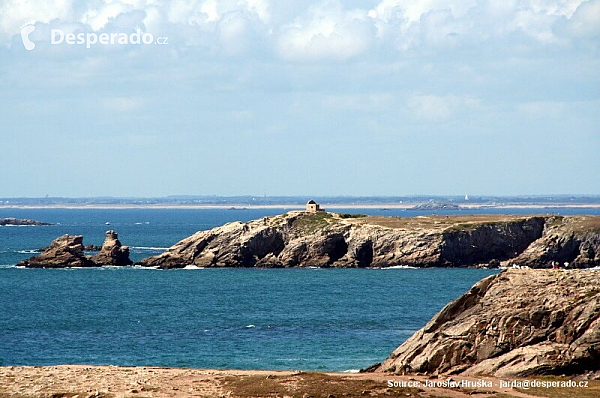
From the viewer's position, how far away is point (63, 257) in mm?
145625

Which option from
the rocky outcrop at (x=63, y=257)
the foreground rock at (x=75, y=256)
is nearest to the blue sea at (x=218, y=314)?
the rocky outcrop at (x=63, y=257)

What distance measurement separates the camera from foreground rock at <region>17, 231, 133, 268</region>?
144625 mm

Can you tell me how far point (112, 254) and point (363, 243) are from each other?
117ft

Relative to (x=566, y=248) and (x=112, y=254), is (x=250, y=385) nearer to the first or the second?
(x=566, y=248)

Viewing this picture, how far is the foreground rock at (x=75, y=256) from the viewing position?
145 m

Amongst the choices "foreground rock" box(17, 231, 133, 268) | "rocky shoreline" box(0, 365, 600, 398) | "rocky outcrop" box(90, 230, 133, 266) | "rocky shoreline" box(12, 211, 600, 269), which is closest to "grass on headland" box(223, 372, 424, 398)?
"rocky shoreline" box(0, 365, 600, 398)

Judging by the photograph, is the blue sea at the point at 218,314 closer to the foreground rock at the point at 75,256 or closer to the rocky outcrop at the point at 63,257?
the rocky outcrop at the point at 63,257

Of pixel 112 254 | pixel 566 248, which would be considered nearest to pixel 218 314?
pixel 112 254

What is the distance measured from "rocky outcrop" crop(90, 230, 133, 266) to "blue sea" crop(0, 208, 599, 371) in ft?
15.9

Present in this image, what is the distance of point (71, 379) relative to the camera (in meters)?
49.0

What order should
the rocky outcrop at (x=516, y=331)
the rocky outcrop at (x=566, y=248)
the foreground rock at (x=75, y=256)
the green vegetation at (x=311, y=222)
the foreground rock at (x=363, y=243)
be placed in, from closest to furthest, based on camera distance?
the rocky outcrop at (x=516, y=331), the rocky outcrop at (x=566, y=248), the foreground rock at (x=363, y=243), the foreground rock at (x=75, y=256), the green vegetation at (x=311, y=222)

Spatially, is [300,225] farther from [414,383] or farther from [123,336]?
[414,383]

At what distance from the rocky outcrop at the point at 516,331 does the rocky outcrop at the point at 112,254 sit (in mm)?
98397

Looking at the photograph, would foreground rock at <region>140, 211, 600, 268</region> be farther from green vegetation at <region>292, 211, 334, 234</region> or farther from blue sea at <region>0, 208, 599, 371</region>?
blue sea at <region>0, 208, 599, 371</region>
